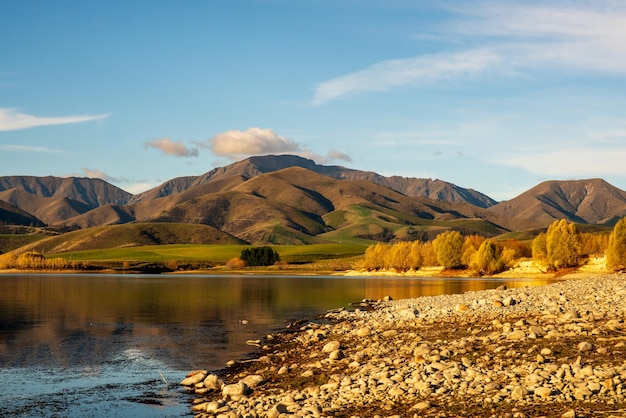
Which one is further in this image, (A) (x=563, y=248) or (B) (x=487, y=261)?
(B) (x=487, y=261)

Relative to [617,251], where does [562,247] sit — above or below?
above

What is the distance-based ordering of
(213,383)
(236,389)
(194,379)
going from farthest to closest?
(194,379), (213,383), (236,389)

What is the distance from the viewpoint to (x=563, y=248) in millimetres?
162875

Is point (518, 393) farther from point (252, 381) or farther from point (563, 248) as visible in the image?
point (563, 248)

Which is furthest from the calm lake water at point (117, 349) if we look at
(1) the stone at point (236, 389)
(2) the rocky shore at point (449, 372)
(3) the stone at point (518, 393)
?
(3) the stone at point (518, 393)

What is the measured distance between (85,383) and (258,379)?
9.40 m

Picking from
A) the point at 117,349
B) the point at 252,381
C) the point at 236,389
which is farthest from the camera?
the point at 117,349

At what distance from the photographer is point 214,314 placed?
69.9 m

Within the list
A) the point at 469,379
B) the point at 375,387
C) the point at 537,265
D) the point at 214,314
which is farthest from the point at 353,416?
the point at 537,265

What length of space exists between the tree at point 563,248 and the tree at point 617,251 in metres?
16.7

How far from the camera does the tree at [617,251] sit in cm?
14212

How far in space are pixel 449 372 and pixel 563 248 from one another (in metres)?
150

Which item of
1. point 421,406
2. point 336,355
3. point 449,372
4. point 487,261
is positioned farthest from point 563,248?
point 421,406

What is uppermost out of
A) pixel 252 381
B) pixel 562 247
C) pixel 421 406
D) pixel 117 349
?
pixel 562 247
